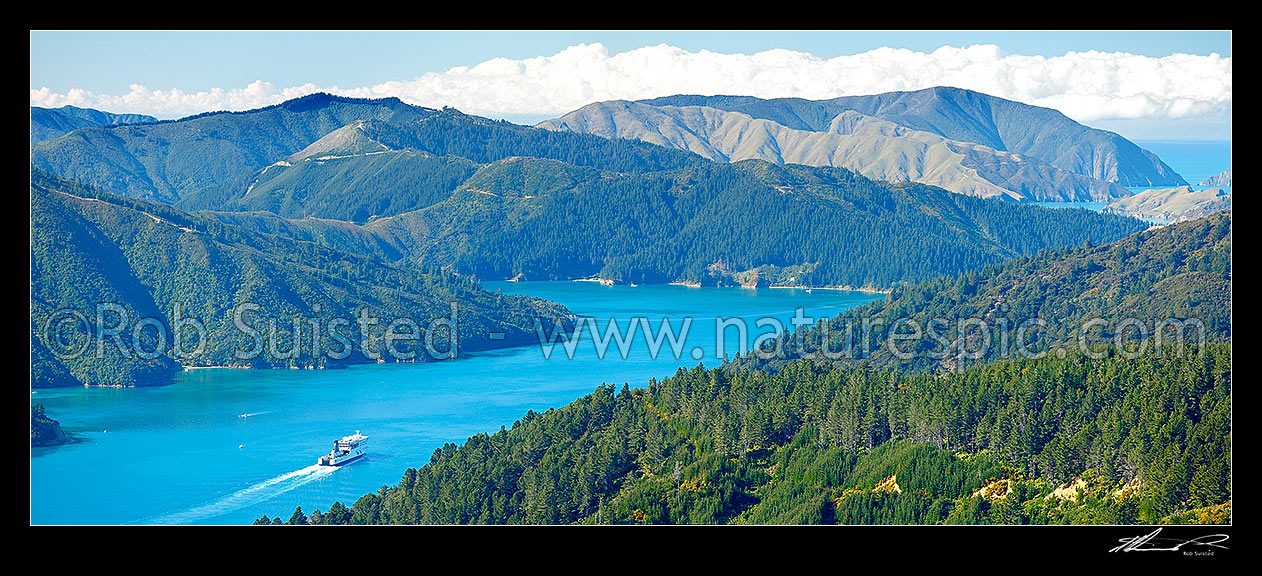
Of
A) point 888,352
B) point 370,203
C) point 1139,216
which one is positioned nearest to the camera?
point 888,352

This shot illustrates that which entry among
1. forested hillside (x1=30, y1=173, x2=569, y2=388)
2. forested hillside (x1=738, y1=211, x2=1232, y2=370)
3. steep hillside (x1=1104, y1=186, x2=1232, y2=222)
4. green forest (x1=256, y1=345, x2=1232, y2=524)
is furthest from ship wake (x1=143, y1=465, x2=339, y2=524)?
steep hillside (x1=1104, y1=186, x2=1232, y2=222)

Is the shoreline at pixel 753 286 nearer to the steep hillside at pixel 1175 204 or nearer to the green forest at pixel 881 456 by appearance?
the steep hillside at pixel 1175 204

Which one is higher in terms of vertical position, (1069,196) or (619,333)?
(1069,196)

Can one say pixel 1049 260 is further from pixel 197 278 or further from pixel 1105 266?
pixel 197 278
